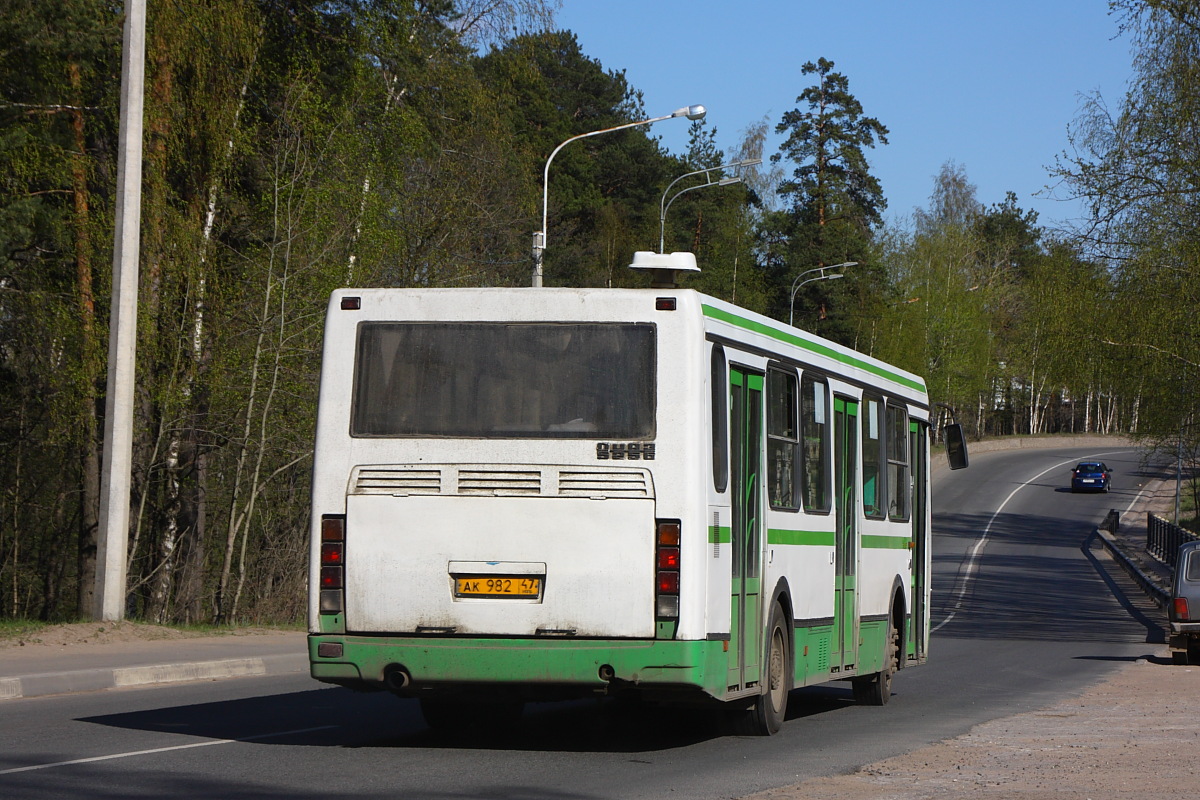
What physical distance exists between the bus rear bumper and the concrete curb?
5.29 metres

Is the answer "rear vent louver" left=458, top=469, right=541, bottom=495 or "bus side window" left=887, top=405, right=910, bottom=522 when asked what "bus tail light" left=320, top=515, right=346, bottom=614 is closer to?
"rear vent louver" left=458, top=469, right=541, bottom=495

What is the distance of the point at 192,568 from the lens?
99.6 feet

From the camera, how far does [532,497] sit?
10711mm

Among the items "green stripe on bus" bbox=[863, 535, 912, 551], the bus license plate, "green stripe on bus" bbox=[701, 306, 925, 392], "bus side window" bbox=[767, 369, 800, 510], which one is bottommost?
the bus license plate

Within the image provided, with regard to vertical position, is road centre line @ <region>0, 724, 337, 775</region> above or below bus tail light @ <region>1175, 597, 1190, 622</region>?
below

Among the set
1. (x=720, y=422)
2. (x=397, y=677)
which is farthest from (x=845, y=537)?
(x=397, y=677)

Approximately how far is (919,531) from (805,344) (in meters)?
5.35

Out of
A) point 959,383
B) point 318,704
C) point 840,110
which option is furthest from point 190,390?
point 959,383

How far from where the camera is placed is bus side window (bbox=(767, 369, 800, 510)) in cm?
1241

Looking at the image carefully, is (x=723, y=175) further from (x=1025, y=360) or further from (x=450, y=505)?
(x=450, y=505)

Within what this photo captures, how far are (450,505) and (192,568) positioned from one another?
67.8 ft

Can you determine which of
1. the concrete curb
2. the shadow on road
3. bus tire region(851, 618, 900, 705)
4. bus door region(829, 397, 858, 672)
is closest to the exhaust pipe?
the shadow on road

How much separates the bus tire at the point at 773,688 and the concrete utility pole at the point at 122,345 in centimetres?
999

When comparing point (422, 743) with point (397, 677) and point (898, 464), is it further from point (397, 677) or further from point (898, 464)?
point (898, 464)
